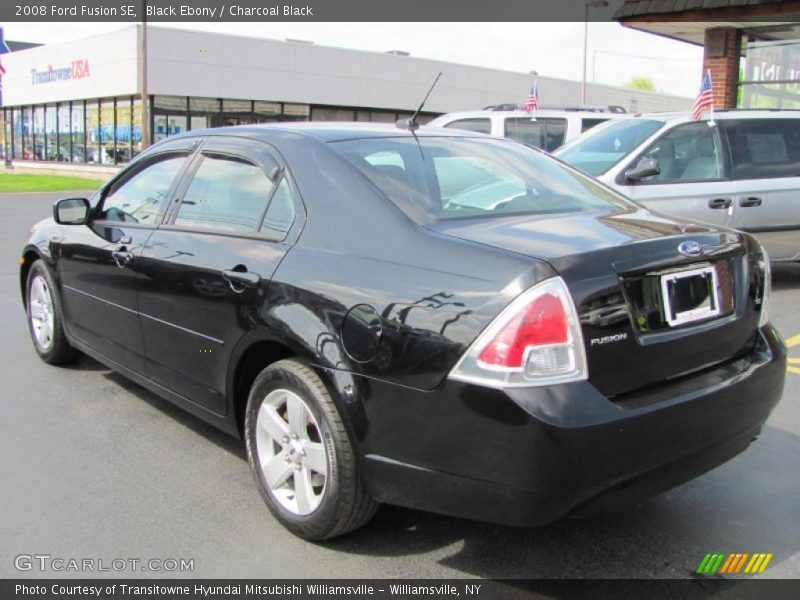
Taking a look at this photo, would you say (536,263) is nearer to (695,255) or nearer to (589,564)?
(695,255)

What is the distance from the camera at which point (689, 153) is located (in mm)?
7844

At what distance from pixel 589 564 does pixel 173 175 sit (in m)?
2.83

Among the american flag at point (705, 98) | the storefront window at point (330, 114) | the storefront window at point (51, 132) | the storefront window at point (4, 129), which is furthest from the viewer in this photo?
the storefront window at point (4, 129)

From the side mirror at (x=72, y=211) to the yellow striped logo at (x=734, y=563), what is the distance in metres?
3.94

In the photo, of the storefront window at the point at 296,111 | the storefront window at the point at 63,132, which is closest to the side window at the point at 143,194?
the storefront window at the point at 296,111

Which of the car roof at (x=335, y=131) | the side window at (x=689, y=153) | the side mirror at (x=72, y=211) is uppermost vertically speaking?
the side window at (x=689, y=153)

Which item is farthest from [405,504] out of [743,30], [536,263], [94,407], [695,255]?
[743,30]

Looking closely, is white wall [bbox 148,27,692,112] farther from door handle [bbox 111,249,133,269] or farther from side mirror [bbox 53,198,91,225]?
door handle [bbox 111,249,133,269]

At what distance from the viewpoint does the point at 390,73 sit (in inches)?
1432

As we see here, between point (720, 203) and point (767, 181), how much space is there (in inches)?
26.9

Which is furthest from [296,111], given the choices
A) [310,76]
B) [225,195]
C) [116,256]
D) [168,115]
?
[225,195]

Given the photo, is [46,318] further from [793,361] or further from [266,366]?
[793,361]

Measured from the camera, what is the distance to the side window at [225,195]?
3482mm

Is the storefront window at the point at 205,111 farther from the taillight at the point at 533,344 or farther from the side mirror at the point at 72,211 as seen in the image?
the taillight at the point at 533,344
